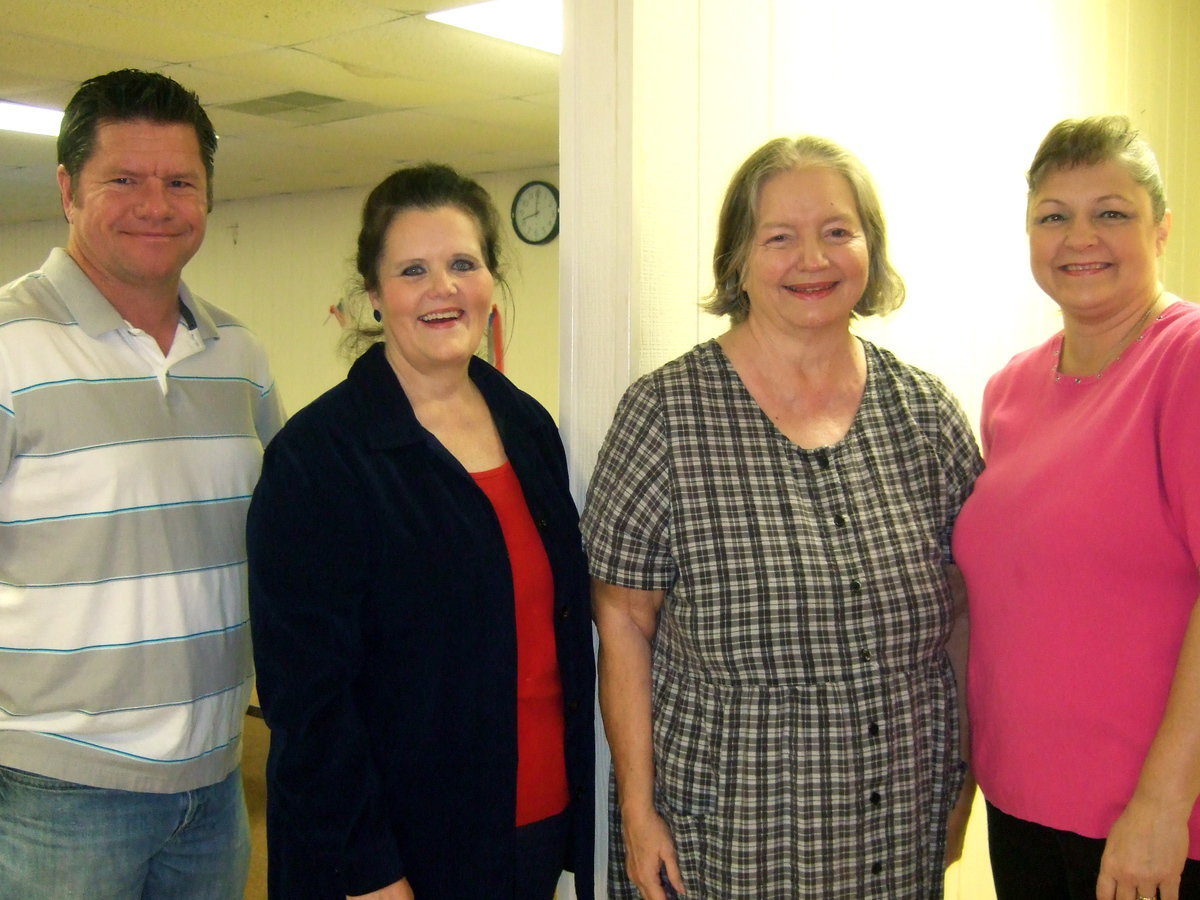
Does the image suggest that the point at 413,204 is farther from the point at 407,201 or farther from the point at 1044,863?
the point at 1044,863

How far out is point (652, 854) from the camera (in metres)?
1.52

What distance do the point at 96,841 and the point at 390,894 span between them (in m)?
0.44

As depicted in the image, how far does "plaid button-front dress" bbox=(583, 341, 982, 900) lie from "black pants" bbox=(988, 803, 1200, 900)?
0.15 meters

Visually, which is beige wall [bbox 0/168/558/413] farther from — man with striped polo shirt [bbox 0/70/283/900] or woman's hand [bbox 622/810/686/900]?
woman's hand [bbox 622/810/686/900]

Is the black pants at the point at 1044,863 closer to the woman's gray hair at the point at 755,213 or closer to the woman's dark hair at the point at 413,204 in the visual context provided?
the woman's gray hair at the point at 755,213

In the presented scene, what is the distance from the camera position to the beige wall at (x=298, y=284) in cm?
773

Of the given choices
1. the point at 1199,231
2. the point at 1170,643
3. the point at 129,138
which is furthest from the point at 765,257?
the point at 1199,231

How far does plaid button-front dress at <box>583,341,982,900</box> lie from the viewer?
4.74 feet

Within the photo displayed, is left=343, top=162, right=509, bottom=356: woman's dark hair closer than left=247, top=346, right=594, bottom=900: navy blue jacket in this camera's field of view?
No

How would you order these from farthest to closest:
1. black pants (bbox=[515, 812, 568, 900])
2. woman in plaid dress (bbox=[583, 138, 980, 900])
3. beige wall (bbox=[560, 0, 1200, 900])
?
beige wall (bbox=[560, 0, 1200, 900])
black pants (bbox=[515, 812, 568, 900])
woman in plaid dress (bbox=[583, 138, 980, 900])

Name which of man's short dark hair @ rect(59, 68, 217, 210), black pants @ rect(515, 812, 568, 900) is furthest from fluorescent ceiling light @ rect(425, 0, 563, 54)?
black pants @ rect(515, 812, 568, 900)

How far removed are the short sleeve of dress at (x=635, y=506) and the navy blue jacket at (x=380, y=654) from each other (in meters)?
0.11

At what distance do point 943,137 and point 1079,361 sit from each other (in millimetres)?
1057

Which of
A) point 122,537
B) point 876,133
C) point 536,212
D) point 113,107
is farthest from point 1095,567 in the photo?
point 536,212
